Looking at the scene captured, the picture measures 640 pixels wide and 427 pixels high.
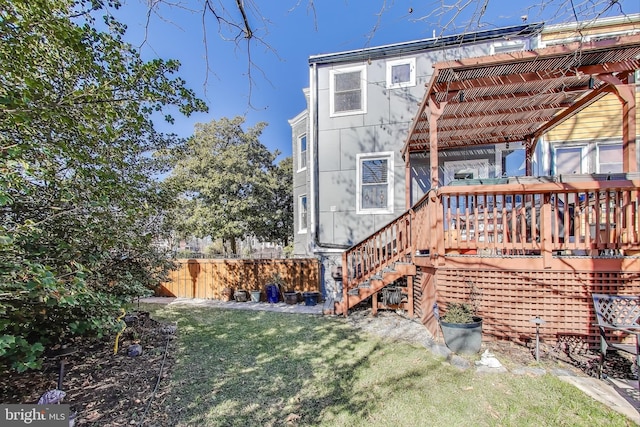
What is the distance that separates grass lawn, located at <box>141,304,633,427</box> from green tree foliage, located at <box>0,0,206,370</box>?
148cm

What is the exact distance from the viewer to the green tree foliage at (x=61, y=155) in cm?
226

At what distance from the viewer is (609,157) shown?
728 cm

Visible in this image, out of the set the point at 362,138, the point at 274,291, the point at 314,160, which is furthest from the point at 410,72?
the point at 274,291

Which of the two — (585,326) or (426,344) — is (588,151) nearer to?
(585,326)

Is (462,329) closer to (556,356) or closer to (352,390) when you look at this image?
(556,356)

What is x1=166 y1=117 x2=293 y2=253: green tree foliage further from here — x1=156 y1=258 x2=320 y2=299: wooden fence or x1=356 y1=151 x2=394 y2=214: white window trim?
x1=356 y1=151 x2=394 y2=214: white window trim

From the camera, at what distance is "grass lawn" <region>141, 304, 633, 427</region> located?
276cm

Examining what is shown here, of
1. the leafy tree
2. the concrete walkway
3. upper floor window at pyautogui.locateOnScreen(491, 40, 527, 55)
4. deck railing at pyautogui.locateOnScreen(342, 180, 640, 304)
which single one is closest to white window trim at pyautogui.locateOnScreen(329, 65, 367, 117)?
upper floor window at pyautogui.locateOnScreen(491, 40, 527, 55)

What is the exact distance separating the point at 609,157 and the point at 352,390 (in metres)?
8.55

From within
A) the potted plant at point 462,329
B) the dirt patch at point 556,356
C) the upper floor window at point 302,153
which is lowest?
the dirt patch at point 556,356

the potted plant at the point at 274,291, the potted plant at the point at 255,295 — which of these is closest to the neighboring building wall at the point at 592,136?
the potted plant at the point at 274,291

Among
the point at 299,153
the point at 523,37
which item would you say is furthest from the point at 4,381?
the point at 523,37

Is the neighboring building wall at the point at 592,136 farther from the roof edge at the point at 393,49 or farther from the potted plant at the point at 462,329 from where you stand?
the potted plant at the point at 462,329

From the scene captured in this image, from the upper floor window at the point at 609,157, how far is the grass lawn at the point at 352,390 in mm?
6719
